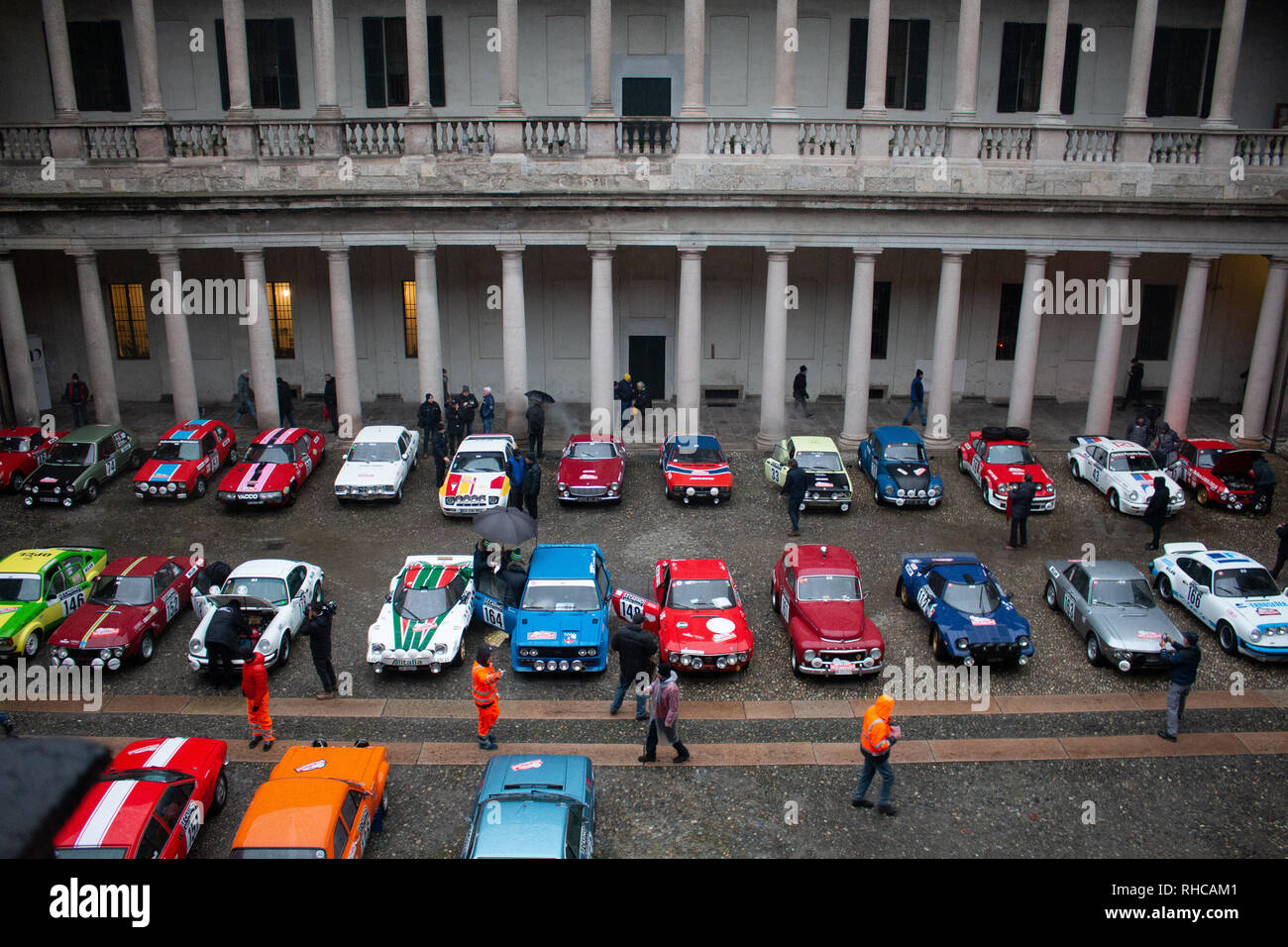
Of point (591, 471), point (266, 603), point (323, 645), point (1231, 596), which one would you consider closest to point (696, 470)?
point (591, 471)

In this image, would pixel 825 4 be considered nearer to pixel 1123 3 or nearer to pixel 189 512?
pixel 1123 3

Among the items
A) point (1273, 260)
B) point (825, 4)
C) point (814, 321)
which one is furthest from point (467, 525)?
point (1273, 260)

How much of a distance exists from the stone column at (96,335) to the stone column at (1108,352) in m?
27.6

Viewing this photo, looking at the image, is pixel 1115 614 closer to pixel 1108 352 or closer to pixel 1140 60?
pixel 1108 352

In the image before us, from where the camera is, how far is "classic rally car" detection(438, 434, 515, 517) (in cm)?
2255

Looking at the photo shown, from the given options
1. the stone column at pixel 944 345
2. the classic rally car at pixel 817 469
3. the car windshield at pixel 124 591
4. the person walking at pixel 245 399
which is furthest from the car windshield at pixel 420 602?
the stone column at pixel 944 345

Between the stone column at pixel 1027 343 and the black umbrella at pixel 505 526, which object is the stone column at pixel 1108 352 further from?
the black umbrella at pixel 505 526

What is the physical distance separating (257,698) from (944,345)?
784 inches

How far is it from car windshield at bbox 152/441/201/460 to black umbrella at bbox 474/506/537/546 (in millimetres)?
10240

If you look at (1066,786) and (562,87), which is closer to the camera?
(1066,786)

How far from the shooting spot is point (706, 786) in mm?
13578

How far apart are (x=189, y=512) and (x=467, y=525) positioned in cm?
673

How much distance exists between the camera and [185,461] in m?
24.1
